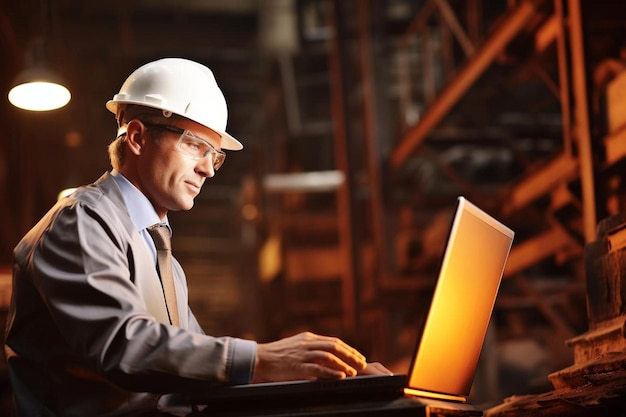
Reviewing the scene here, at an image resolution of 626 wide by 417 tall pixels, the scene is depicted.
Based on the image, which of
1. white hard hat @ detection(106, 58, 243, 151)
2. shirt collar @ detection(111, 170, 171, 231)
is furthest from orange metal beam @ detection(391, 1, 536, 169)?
shirt collar @ detection(111, 170, 171, 231)

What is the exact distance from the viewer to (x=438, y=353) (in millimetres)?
2902

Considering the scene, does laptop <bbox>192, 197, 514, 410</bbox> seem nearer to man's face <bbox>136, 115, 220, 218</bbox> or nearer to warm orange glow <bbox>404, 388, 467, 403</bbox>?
warm orange glow <bbox>404, 388, 467, 403</bbox>

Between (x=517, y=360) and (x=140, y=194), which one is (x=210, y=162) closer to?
(x=140, y=194)

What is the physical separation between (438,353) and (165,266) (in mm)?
1146

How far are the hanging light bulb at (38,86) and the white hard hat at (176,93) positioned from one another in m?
6.01

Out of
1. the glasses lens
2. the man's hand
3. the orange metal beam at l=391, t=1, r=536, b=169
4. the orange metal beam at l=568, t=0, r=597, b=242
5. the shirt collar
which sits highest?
the orange metal beam at l=391, t=1, r=536, b=169

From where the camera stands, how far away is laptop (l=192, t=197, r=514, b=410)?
2.78 metres

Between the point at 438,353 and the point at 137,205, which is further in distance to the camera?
the point at 137,205

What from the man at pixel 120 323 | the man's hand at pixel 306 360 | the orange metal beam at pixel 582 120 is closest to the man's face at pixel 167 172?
the man at pixel 120 323

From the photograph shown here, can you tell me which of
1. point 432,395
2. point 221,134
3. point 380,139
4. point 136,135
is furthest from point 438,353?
point 380,139

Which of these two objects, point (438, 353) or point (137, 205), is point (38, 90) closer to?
point (137, 205)

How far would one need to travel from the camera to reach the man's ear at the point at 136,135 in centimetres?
367

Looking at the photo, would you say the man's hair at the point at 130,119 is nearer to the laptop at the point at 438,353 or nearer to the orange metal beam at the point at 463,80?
the laptop at the point at 438,353

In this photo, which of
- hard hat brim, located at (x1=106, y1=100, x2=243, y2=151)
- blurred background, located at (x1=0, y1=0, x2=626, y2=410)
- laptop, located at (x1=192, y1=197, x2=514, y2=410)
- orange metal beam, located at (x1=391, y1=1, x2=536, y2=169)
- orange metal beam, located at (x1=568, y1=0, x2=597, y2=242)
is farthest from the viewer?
orange metal beam, located at (x1=391, y1=1, x2=536, y2=169)
